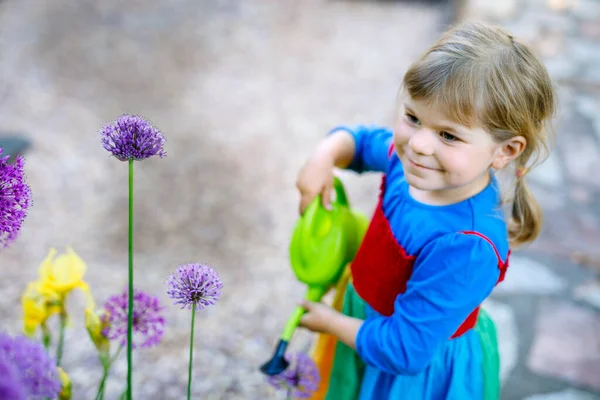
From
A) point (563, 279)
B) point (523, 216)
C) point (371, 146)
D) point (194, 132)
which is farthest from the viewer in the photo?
point (194, 132)

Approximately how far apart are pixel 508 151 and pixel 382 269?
0.27 meters

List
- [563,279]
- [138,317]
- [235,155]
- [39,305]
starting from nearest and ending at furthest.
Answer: [138,317]
[39,305]
[563,279]
[235,155]

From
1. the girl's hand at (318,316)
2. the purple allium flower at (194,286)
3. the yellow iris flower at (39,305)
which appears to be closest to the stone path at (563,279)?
the girl's hand at (318,316)

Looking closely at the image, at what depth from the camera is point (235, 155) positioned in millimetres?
2760

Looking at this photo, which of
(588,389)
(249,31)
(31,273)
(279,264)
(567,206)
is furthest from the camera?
(249,31)

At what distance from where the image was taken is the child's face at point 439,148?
34.5 inches

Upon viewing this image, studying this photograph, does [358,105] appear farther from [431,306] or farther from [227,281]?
[431,306]

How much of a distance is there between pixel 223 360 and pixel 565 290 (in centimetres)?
111

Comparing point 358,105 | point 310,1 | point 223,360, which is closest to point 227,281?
point 223,360

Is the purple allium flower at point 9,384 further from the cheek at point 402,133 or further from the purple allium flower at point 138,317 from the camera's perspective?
the cheek at point 402,133

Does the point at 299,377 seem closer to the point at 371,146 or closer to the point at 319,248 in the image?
the point at 319,248

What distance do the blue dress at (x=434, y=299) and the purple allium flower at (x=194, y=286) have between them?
1.27 ft

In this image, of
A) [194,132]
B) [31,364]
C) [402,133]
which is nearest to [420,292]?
[402,133]

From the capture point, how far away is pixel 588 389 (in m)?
1.72
